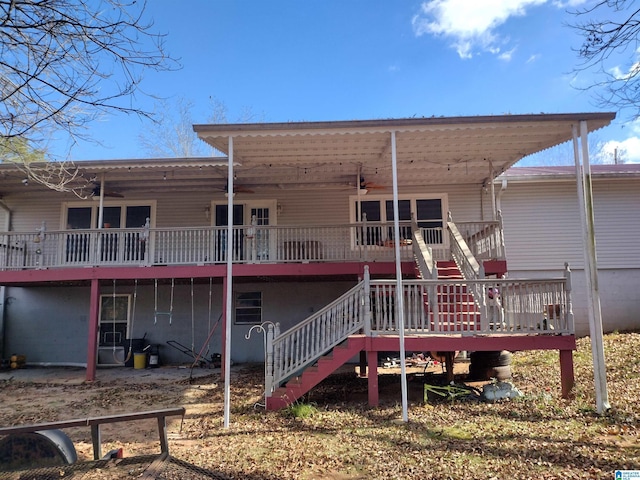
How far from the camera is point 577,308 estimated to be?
1270 centimetres

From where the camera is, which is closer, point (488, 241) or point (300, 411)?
point (300, 411)

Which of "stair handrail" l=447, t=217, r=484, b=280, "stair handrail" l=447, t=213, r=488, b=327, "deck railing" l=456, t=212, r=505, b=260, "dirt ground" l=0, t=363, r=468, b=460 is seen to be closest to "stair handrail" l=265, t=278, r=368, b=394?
"dirt ground" l=0, t=363, r=468, b=460

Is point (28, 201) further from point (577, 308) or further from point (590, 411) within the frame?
point (577, 308)

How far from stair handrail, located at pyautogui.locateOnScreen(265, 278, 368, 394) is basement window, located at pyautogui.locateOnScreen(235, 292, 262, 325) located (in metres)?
5.25

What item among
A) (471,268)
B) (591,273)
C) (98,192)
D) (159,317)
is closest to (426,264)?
(471,268)

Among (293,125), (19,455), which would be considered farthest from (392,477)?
(293,125)

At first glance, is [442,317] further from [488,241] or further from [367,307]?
[488,241]

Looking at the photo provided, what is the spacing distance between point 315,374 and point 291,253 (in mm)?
4273

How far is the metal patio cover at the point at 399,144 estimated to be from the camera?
7254mm

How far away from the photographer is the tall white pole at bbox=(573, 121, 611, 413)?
6.49 meters

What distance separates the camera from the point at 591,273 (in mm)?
6797

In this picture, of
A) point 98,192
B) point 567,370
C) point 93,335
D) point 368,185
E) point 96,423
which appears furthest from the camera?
point 98,192

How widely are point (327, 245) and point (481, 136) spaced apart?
18.2 ft

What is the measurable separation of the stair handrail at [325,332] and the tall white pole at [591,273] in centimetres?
362
